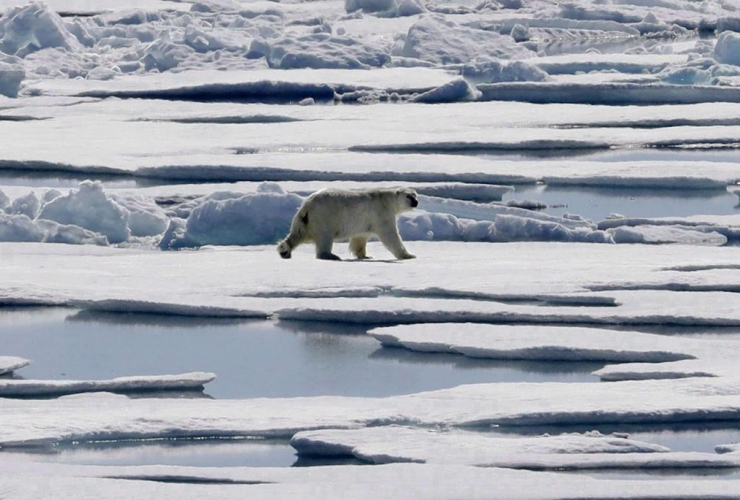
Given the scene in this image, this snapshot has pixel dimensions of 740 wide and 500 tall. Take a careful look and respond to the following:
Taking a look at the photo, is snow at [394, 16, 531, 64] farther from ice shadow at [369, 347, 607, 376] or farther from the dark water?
ice shadow at [369, 347, 607, 376]

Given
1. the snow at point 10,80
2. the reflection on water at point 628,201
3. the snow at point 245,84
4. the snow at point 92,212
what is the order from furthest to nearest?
the snow at point 245,84 < the snow at point 10,80 < the reflection on water at point 628,201 < the snow at point 92,212

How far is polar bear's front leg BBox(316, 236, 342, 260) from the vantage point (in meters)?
6.75

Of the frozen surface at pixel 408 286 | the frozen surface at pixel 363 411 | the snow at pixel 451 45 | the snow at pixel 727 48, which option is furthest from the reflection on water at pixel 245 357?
the snow at pixel 451 45

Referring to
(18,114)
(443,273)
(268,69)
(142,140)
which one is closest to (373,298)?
(443,273)

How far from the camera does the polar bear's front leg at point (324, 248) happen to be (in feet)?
22.1

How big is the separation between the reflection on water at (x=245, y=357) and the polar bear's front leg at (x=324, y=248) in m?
1.13

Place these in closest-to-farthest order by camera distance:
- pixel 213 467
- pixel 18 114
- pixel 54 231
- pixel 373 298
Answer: pixel 213 467, pixel 373 298, pixel 54 231, pixel 18 114

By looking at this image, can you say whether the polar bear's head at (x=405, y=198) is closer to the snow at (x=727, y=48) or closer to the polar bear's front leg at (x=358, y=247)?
the polar bear's front leg at (x=358, y=247)

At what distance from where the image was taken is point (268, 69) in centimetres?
1662

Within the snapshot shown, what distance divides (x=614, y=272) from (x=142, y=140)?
6.20 m

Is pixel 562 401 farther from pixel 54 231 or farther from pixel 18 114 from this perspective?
pixel 18 114

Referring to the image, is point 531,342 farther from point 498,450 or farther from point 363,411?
point 498,450

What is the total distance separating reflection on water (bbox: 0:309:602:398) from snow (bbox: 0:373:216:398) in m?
0.07

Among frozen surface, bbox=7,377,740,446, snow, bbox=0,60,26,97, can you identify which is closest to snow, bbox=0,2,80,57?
snow, bbox=0,60,26,97
